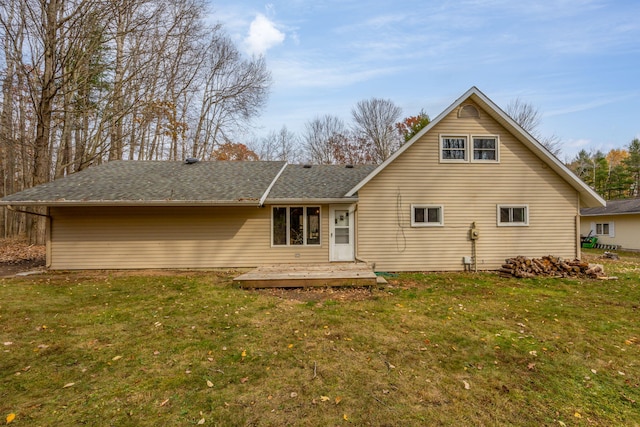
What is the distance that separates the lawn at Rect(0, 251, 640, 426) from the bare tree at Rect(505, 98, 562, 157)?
28486 mm

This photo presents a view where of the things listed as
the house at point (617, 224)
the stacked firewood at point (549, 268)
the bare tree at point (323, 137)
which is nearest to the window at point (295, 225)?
the stacked firewood at point (549, 268)

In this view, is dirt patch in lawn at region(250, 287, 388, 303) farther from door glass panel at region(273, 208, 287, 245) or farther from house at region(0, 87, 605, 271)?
door glass panel at region(273, 208, 287, 245)

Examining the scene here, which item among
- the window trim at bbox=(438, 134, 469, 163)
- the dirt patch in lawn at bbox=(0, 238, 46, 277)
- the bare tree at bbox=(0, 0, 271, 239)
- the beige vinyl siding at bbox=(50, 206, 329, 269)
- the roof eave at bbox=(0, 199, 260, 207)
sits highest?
the bare tree at bbox=(0, 0, 271, 239)

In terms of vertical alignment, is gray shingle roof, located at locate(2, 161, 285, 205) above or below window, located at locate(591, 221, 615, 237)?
above

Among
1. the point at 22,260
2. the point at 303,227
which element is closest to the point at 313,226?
the point at 303,227

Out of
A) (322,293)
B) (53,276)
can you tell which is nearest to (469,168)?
(322,293)

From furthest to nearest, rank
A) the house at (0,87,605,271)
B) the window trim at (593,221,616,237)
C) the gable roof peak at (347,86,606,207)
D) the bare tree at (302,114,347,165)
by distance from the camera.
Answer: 1. the bare tree at (302,114,347,165)
2. the window trim at (593,221,616,237)
3. the house at (0,87,605,271)
4. the gable roof peak at (347,86,606,207)

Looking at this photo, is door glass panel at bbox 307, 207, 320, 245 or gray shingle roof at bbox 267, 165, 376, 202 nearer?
gray shingle roof at bbox 267, 165, 376, 202

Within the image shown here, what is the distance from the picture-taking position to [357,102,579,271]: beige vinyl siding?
10.2 m

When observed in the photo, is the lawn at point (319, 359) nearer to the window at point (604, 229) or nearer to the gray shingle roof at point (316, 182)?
the gray shingle roof at point (316, 182)

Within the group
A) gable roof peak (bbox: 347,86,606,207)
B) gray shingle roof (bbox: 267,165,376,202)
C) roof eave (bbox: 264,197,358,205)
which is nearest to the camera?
gable roof peak (bbox: 347,86,606,207)

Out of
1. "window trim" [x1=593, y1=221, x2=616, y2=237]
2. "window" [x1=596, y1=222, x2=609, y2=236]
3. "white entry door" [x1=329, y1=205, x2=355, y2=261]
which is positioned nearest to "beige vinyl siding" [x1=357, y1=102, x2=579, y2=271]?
"white entry door" [x1=329, y1=205, x2=355, y2=261]

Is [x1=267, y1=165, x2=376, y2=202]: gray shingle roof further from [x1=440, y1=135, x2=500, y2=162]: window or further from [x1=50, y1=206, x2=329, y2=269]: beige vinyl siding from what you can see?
[x1=440, y1=135, x2=500, y2=162]: window

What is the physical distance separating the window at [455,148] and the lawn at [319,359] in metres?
5.06
